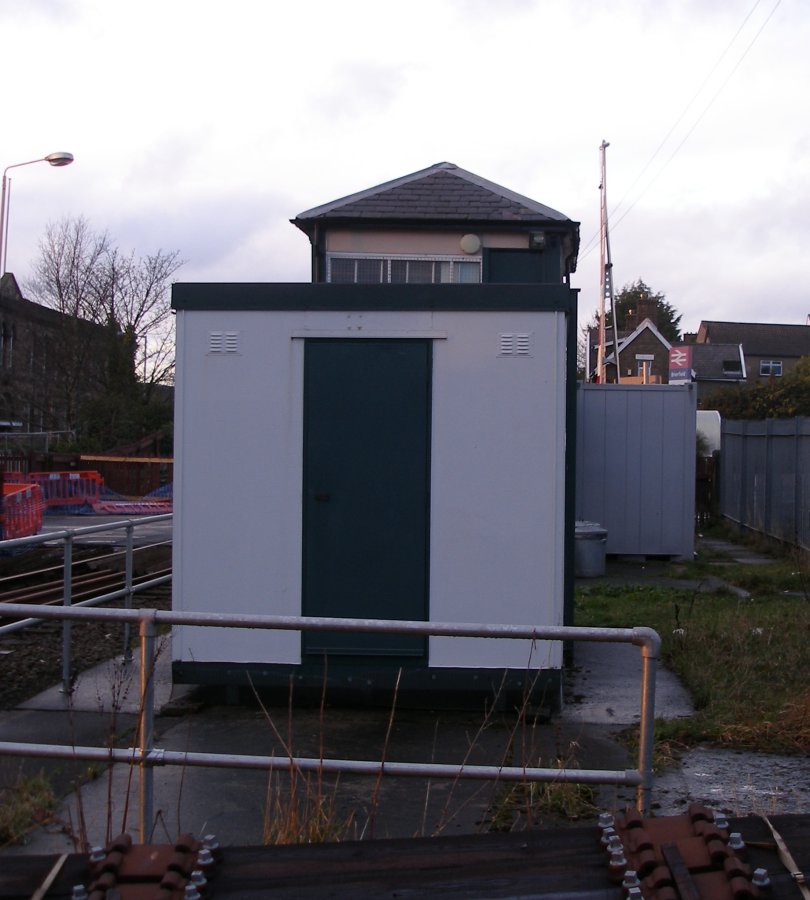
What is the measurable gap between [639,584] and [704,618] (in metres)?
3.29

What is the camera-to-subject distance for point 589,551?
1362 cm

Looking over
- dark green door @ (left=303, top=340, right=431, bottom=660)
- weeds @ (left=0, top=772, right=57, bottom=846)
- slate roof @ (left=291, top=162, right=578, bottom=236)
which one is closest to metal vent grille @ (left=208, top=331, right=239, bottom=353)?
dark green door @ (left=303, top=340, right=431, bottom=660)

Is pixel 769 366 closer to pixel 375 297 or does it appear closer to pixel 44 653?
pixel 44 653

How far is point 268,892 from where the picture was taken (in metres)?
2.96

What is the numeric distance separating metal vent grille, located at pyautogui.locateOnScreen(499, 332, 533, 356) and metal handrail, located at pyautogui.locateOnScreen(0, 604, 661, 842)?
3.18 meters

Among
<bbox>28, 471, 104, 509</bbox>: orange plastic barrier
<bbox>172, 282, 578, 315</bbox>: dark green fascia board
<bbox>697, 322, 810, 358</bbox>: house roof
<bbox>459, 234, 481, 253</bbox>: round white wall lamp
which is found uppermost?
<bbox>697, 322, 810, 358</bbox>: house roof

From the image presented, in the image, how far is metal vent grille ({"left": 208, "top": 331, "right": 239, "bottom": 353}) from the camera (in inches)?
273

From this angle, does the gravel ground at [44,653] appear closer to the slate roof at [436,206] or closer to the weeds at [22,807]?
the weeds at [22,807]

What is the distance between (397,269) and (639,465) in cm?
485

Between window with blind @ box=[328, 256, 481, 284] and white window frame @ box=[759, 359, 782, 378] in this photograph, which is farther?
white window frame @ box=[759, 359, 782, 378]

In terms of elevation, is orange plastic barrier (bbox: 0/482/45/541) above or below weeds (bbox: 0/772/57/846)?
above

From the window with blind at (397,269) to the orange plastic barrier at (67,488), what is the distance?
2201 centimetres

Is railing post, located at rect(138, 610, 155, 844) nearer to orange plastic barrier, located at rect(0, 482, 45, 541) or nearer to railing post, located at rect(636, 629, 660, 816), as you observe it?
railing post, located at rect(636, 629, 660, 816)

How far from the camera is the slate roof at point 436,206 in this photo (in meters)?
13.1
